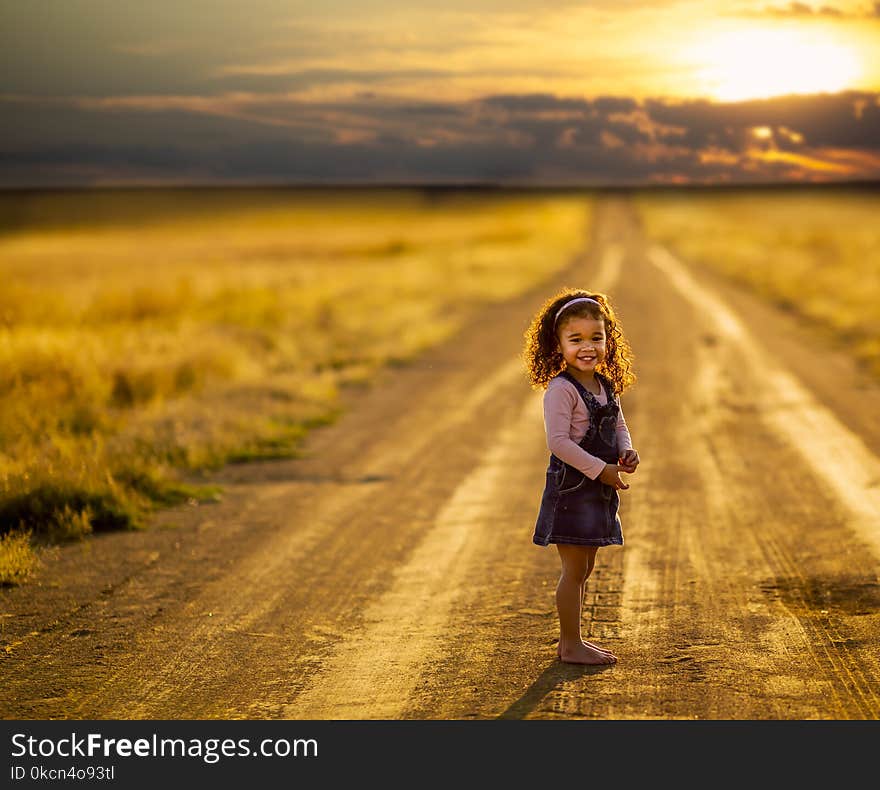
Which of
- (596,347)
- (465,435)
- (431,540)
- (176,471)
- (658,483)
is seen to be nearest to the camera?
(596,347)

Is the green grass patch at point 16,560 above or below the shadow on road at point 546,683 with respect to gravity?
below

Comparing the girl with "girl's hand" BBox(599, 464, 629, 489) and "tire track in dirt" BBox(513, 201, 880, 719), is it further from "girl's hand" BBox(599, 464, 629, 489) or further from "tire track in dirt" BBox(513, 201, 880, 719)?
"tire track in dirt" BBox(513, 201, 880, 719)

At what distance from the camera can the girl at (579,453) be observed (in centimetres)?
472

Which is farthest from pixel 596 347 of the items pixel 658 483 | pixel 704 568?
pixel 658 483

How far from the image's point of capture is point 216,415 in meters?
11.9

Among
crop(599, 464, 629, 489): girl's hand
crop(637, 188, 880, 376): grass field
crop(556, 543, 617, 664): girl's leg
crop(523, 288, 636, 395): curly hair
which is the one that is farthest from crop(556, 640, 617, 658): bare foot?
crop(637, 188, 880, 376): grass field

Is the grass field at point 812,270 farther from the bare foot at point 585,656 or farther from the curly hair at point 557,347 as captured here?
the bare foot at point 585,656

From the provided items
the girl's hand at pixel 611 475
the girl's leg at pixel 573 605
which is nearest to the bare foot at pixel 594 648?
the girl's leg at pixel 573 605

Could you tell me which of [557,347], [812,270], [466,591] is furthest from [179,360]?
[812,270]

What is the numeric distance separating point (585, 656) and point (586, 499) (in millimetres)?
787

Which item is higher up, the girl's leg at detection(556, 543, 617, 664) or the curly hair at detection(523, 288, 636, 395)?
the curly hair at detection(523, 288, 636, 395)

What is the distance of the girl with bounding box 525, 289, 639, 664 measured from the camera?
4.72 meters

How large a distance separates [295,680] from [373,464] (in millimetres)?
5331
